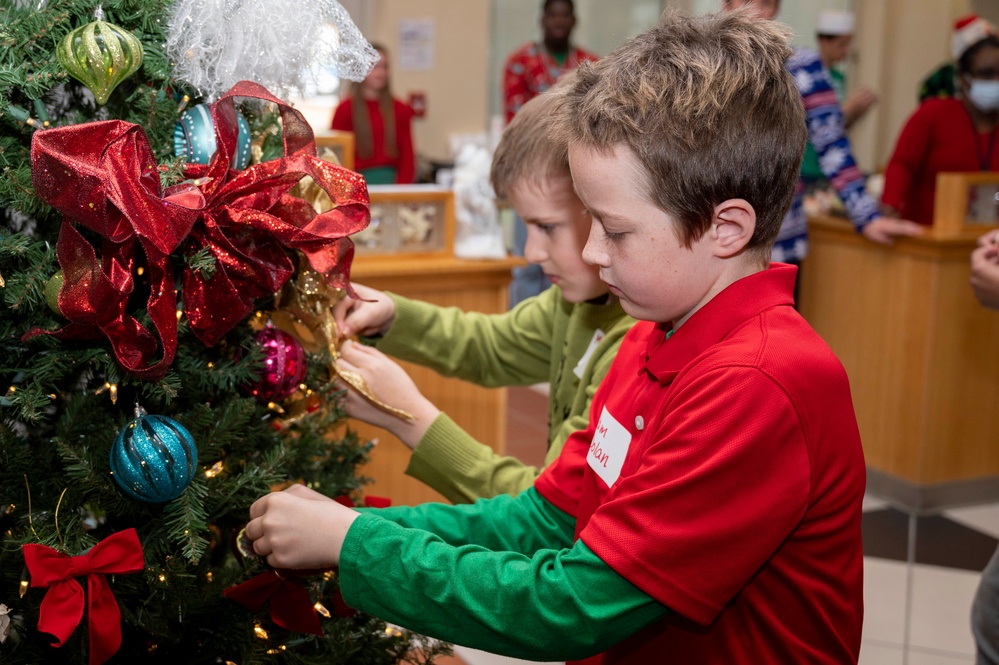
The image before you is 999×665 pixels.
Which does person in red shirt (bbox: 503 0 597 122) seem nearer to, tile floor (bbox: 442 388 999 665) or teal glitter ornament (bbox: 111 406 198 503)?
tile floor (bbox: 442 388 999 665)

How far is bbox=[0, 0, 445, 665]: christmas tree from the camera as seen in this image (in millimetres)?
1039

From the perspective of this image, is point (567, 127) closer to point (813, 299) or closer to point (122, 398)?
point (122, 398)

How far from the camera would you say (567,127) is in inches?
42.6

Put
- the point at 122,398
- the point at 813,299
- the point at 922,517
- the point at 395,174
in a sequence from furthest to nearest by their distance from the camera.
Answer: the point at 395,174 → the point at 813,299 → the point at 922,517 → the point at 122,398

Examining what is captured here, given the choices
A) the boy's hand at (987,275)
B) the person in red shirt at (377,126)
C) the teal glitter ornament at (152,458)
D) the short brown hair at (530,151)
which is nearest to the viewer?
the teal glitter ornament at (152,458)

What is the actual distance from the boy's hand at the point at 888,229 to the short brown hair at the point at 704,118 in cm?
281

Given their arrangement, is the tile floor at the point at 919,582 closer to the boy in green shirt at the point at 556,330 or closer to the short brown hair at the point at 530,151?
the boy in green shirt at the point at 556,330

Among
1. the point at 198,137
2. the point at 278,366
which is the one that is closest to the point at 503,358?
the point at 278,366

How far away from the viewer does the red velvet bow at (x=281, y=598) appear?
1.18 meters

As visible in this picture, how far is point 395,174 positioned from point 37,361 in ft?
16.9

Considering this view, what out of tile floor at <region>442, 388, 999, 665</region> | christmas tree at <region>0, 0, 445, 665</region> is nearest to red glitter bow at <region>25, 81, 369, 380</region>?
christmas tree at <region>0, 0, 445, 665</region>

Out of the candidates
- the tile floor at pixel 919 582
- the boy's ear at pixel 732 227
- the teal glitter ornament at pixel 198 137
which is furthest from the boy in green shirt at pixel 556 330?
the tile floor at pixel 919 582

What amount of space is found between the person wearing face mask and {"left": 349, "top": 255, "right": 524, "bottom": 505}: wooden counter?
1.81 m

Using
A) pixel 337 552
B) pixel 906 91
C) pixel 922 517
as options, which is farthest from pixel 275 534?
pixel 906 91
